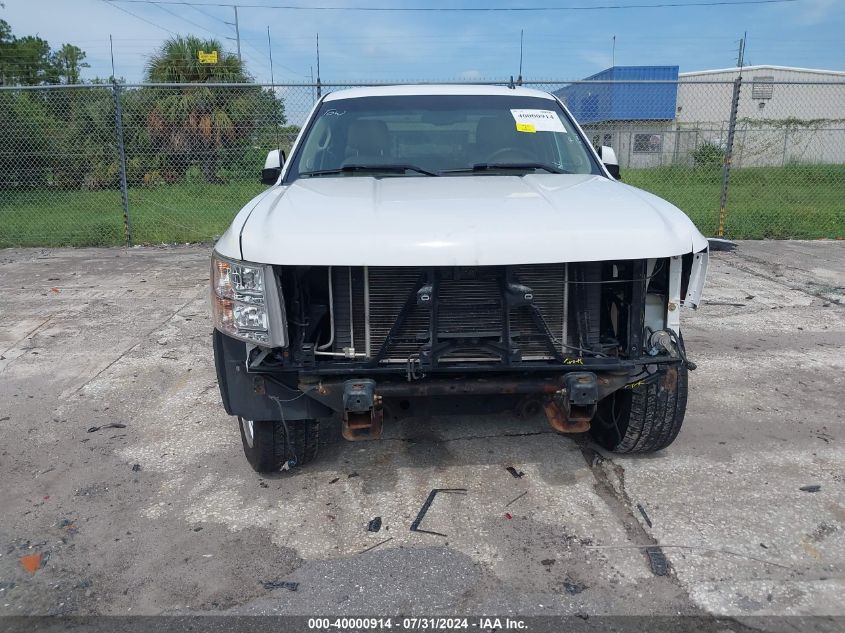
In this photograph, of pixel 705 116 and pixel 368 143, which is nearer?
pixel 368 143


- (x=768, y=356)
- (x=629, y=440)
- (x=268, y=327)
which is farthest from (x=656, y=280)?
(x=768, y=356)

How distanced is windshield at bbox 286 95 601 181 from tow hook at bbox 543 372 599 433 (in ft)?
4.77

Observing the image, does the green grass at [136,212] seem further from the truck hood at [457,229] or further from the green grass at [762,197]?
the truck hood at [457,229]

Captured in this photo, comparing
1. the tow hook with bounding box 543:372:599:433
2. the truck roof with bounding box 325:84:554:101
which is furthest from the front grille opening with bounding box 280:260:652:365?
the truck roof with bounding box 325:84:554:101

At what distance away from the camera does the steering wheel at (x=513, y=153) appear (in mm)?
4007

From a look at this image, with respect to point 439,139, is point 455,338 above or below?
below

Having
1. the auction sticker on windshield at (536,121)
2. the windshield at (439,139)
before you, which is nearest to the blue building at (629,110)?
the auction sticker on windshield at (536,121)

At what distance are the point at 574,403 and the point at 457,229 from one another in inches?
33.6

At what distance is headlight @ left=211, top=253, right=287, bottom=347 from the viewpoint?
2.70 metres

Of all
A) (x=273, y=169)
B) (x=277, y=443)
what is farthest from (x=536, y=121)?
(x=277, y=443)

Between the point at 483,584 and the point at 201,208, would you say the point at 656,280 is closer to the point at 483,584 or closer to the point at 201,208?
the point at 483,584

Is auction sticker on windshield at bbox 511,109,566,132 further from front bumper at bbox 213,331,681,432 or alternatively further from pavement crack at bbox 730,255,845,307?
pavement crack at bbox 730,255,845,307

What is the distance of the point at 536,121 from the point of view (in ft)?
13.9

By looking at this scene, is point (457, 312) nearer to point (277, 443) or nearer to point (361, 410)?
point (361, 410)
